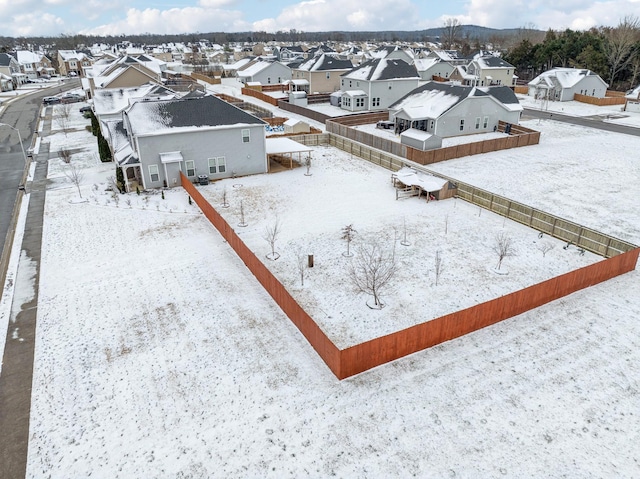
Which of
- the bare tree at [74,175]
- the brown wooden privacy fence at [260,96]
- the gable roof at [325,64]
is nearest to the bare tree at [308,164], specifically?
the bare tree at [74,175]

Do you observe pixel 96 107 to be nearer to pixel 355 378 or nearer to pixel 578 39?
pixel 355 378

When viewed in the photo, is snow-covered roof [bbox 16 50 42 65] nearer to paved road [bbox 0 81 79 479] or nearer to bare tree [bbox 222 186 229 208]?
paved road [bbox 0 81 79 479]

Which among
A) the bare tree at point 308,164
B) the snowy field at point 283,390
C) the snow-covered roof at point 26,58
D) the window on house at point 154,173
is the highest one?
the snow-covered roof at point 26,58

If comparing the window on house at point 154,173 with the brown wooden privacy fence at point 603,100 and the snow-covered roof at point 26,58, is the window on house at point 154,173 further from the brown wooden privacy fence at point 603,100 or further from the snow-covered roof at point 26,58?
the snow-covered roof at point 26,58

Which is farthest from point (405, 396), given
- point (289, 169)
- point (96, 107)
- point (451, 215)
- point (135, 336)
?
point (96, 107)

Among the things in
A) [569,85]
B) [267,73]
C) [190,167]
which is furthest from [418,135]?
[267,73]

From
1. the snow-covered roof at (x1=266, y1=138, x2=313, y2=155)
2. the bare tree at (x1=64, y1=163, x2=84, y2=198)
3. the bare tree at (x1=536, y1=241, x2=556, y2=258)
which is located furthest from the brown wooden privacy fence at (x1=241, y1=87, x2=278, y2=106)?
the bare tree at (x1=536, y1=241, x2=556, y2=258)
